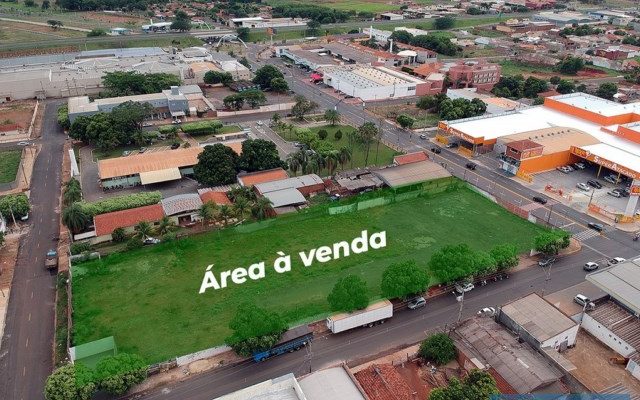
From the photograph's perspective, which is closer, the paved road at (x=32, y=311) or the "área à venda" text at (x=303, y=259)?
the paved road at (x=32, y=311)

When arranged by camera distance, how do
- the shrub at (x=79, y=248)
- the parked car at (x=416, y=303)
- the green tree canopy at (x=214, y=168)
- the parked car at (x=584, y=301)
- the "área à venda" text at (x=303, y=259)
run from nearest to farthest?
the parked car at (x=584, y=301) < the parked car at (x=416, y=303) < the "área à venda" text at (x=303, y=259) < the shrub at (x=79, y=248) < the green tree canopy at (x=214, y=168)

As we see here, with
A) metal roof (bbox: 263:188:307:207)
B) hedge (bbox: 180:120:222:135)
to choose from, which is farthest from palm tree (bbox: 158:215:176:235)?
hedge (bbox: 180:120:222:135)

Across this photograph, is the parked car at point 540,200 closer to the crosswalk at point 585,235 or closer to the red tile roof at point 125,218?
the crosswalk at point 585,235

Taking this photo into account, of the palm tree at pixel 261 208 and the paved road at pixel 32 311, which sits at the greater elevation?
the palm tree at pixel 261 208

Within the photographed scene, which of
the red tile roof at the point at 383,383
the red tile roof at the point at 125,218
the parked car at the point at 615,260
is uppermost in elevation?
the red tile roof at the point at 125,218

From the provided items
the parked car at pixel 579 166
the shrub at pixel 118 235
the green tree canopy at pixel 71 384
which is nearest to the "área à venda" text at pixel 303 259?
the shrub at pixel 118 235

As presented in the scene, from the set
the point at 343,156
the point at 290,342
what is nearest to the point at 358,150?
the point at 343,156
